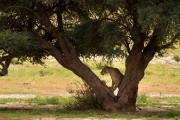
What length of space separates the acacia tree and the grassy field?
3.86 feet

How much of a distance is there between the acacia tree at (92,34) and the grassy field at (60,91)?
→ 1178 millimetres


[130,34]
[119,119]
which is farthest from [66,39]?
[119,119]

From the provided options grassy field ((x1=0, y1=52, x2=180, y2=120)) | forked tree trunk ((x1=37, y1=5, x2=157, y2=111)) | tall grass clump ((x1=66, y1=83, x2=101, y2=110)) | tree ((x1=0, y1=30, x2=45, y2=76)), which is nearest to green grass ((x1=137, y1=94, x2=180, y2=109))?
grassy field ((x1=0, y1=52, x2=180, y2=120))

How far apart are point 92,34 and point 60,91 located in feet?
52.1

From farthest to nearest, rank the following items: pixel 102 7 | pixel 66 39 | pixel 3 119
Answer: pixel 66 39
pixel 102 7
pixel 3 119

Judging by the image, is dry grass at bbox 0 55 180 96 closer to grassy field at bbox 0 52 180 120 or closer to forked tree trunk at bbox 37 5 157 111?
grassy field at bbox 0 52 180 120

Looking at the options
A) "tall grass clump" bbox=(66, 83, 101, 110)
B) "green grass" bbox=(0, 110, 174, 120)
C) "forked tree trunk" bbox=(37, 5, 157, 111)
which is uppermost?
"forked tree trunk" bbox=(37, 5, 157, 111)

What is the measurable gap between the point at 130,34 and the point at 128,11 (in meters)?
0.82

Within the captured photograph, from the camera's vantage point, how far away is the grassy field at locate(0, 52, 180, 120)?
20.9 m

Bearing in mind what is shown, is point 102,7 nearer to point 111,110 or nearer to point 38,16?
point 38,16

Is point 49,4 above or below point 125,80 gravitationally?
above

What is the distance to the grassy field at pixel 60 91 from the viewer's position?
20.9 m

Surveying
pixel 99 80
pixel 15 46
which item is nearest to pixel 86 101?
pixel 99 80

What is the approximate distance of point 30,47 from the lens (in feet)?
68.0
